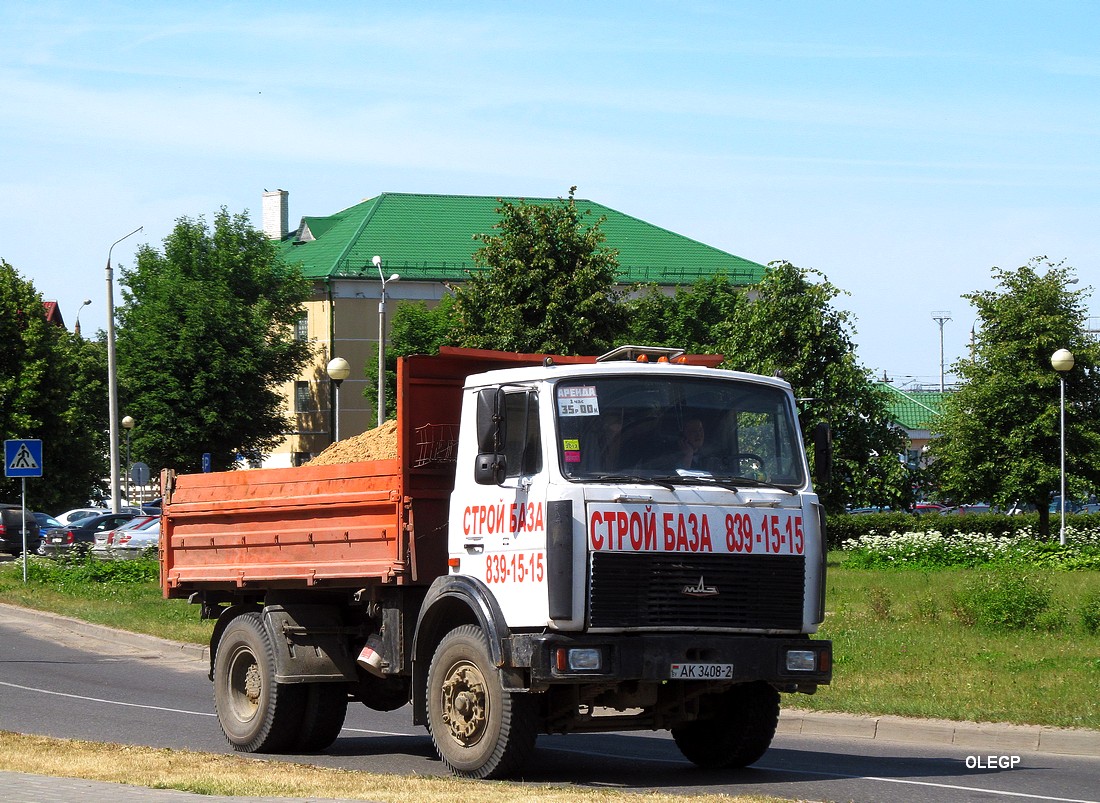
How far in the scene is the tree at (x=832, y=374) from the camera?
36.9m

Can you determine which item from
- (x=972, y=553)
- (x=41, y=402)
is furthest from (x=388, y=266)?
(x=972, y=553)

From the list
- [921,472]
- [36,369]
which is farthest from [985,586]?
[36,369]

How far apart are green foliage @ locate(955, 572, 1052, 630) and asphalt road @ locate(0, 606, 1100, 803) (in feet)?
19.9

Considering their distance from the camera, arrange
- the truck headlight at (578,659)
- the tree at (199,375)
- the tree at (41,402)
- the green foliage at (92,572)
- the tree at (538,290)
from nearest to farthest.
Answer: the truck headlight at (578,659) < the green foliage at (92,572) < the tree at (538,290) < the tree at (41,402) < the tree at (199,375)

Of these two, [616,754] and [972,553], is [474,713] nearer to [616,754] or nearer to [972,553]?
[616,754]

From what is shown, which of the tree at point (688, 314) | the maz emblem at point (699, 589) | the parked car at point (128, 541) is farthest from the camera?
the tree at point (688, 314)

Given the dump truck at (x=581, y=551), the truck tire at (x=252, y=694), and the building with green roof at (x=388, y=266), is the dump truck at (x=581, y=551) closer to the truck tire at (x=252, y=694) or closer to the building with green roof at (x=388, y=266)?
the truck tire at (x=252, y=694)

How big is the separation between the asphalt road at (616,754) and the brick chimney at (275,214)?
73.1m

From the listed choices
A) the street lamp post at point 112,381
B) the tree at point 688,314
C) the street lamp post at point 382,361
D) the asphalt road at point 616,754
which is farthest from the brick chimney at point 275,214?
the asphalt road at point 616,754

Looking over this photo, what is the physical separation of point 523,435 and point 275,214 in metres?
82.8

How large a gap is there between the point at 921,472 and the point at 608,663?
3174 centimetres

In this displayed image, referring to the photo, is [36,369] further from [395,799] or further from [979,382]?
[395,799]

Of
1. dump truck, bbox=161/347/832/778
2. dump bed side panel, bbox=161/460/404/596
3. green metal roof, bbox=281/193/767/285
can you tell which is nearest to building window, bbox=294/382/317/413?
green metal roof, bbox=281/193/767/285

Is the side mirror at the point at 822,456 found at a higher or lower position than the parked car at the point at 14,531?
higher
